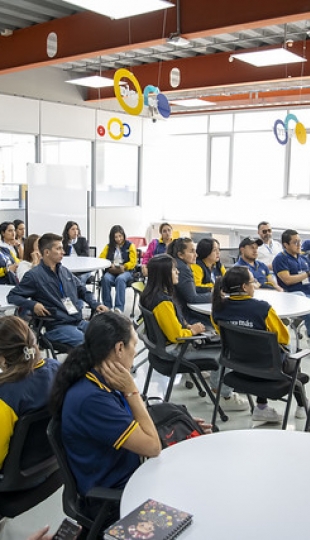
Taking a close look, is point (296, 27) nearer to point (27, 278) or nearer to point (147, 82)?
point (147, 82)

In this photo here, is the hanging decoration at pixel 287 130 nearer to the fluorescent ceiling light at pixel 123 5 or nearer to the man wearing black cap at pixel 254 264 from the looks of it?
the man wearing black cap at pixel 254 264

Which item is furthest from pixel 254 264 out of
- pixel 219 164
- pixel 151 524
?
pixel 219 164

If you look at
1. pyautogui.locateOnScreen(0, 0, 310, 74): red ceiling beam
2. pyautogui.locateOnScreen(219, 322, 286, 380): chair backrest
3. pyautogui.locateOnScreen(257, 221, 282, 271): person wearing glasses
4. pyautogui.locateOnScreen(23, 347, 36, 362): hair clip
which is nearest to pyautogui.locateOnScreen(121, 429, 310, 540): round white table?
pyautogui.locateOnScreen(23, 347, 36, 362): hair clip

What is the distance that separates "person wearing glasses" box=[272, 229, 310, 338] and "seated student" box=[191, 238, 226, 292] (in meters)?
1.06

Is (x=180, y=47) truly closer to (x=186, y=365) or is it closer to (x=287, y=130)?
(x=287, y=130)

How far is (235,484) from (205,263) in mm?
3603

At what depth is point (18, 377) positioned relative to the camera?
214 centimetres

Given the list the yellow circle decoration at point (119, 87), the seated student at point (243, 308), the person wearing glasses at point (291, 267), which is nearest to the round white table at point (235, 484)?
the seated student at point (243, 308)

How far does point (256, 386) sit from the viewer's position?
11.5ft

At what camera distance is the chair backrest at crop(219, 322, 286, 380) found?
131 inches

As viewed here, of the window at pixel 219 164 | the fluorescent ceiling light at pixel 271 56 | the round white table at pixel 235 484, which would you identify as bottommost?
the round white table at pixel 235 484

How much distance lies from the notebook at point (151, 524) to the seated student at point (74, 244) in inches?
234

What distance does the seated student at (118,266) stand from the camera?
7.38m

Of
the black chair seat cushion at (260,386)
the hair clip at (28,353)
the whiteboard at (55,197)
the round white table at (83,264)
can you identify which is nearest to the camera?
the hair clip at (28,353)
